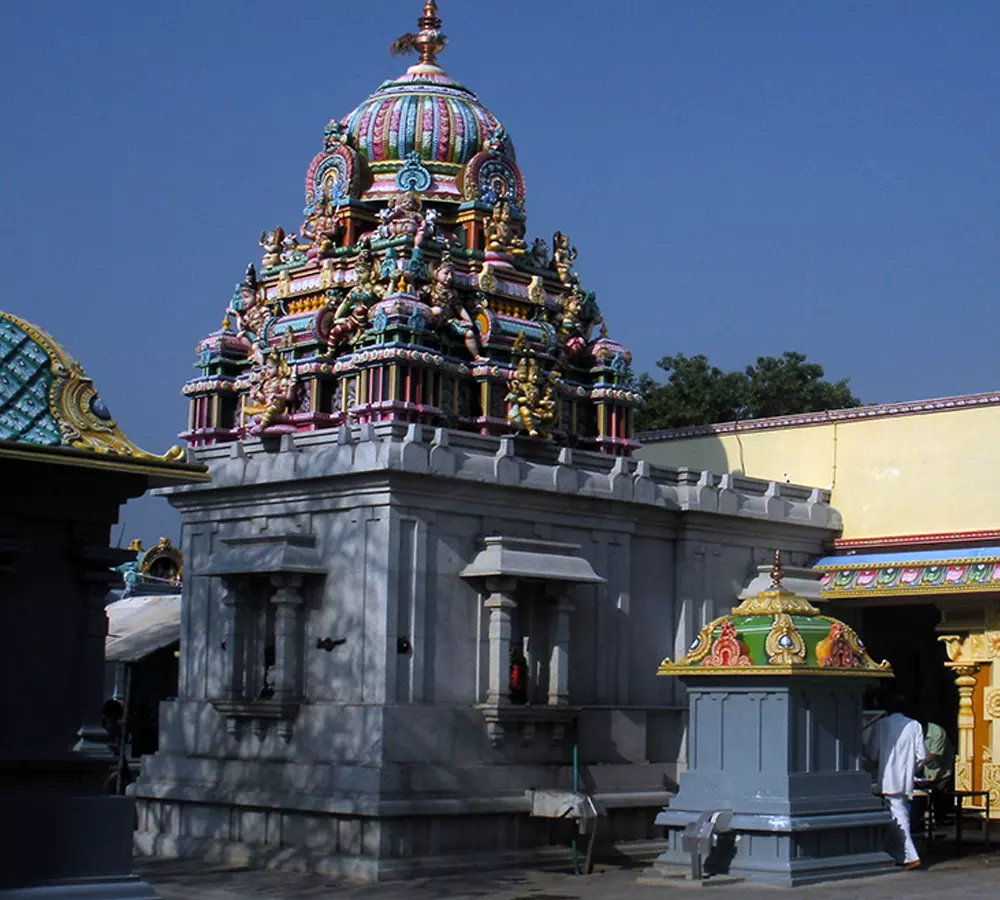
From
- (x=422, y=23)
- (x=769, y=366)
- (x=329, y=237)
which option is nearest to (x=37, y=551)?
(x=329, y=237)

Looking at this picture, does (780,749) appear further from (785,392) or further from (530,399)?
(785,392)

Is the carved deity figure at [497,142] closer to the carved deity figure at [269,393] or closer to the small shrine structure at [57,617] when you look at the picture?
the carved deity figure at [269,393]

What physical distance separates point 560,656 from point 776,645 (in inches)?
177

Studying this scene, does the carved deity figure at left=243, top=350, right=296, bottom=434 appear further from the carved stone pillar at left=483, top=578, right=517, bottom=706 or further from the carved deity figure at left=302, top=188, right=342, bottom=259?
the carved stone pillar at left=483, top=578, right=517, bottom=706

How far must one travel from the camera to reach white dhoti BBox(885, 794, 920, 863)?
2077cm

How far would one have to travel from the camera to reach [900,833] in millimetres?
20891

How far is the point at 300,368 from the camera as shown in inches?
1105

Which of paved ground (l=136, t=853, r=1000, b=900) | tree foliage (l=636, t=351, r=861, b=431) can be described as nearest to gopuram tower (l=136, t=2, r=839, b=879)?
paved ground (l=136, t=853, r=1000, b=900)

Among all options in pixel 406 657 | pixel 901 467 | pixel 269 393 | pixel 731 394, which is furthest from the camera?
pixel 731 394

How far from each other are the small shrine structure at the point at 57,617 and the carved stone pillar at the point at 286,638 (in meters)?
7.99

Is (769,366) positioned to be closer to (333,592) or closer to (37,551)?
(333,592)

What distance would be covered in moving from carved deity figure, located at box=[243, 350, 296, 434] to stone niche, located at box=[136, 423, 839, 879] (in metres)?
2.42

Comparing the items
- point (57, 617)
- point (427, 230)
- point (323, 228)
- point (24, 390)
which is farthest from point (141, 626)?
point (24, 390)

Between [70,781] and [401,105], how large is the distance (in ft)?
60.4
